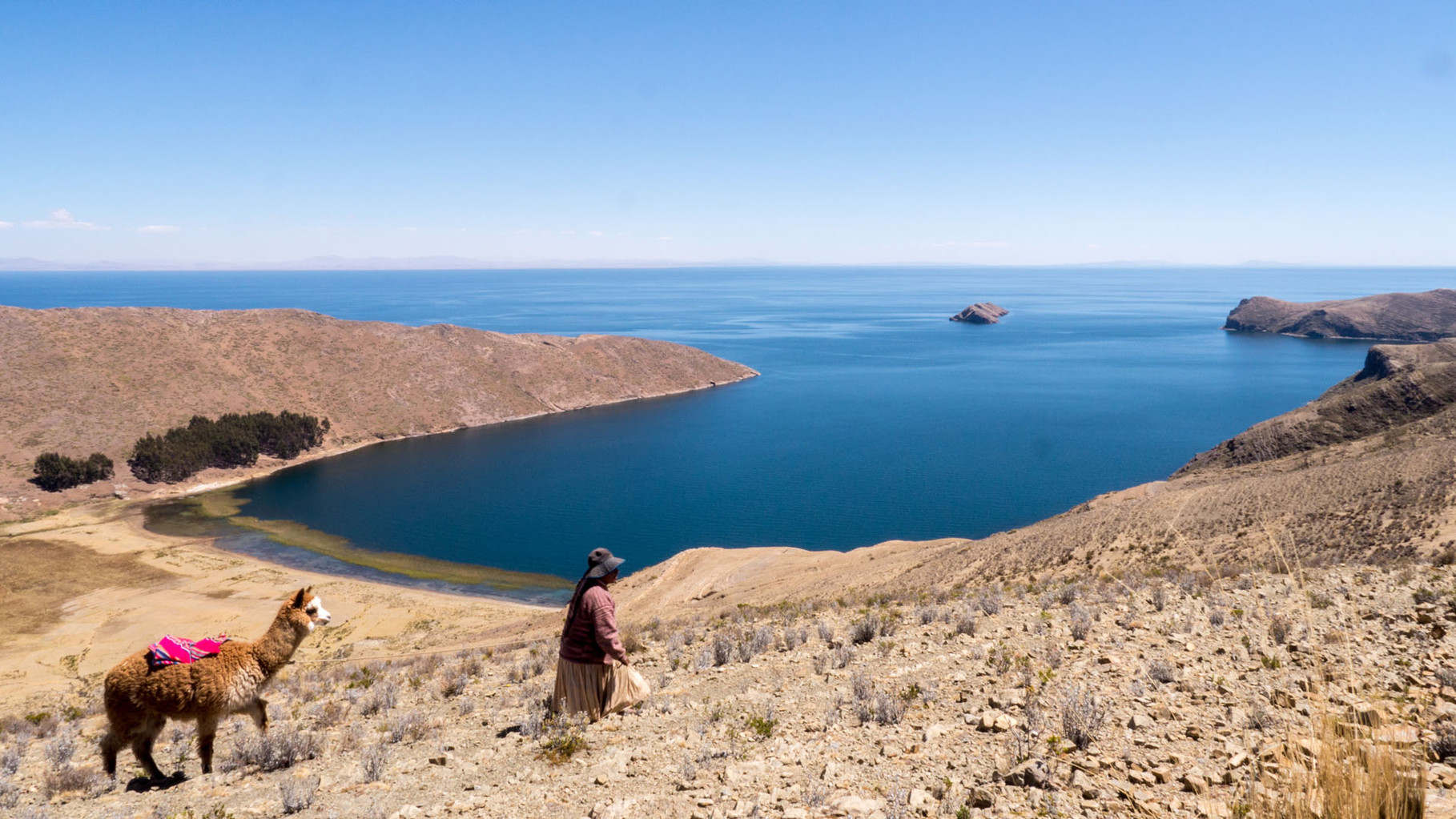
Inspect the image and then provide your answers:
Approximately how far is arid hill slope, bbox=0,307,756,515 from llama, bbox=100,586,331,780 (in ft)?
Answer: 170

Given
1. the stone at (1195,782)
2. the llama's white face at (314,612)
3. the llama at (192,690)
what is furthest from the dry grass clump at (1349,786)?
the llama's white face at (314,612)

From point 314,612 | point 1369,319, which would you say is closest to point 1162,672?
point 314,612

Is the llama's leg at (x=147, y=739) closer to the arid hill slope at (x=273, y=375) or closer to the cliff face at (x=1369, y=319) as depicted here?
the arid hill slope at (x=273, y=375)

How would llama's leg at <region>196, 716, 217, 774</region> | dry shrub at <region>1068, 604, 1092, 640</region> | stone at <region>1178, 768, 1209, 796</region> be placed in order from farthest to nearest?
dry shrub at <region>1068, 604, 1092, 640</region>, llama's leg at <region>196, 716, 217, 774</region>, stone at <region>1178, 768, 1209, 796</region>

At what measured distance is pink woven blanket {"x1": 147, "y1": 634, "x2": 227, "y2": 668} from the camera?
6793 millimetres

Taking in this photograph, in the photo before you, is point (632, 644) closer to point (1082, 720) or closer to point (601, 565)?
point (601, 565)

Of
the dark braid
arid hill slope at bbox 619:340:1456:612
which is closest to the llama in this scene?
the dark braid

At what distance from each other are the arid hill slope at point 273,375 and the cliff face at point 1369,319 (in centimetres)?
12860

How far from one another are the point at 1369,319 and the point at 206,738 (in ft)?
613

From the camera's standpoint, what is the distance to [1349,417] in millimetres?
37031

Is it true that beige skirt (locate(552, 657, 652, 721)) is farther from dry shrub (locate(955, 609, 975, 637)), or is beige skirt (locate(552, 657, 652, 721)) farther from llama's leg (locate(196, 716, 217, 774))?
dry shrub (locate(955, 609, 975, 637))

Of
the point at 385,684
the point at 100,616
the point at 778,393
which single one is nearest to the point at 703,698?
the point at 385,684

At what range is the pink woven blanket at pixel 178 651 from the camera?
22.3ft

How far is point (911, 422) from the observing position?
69125mm
